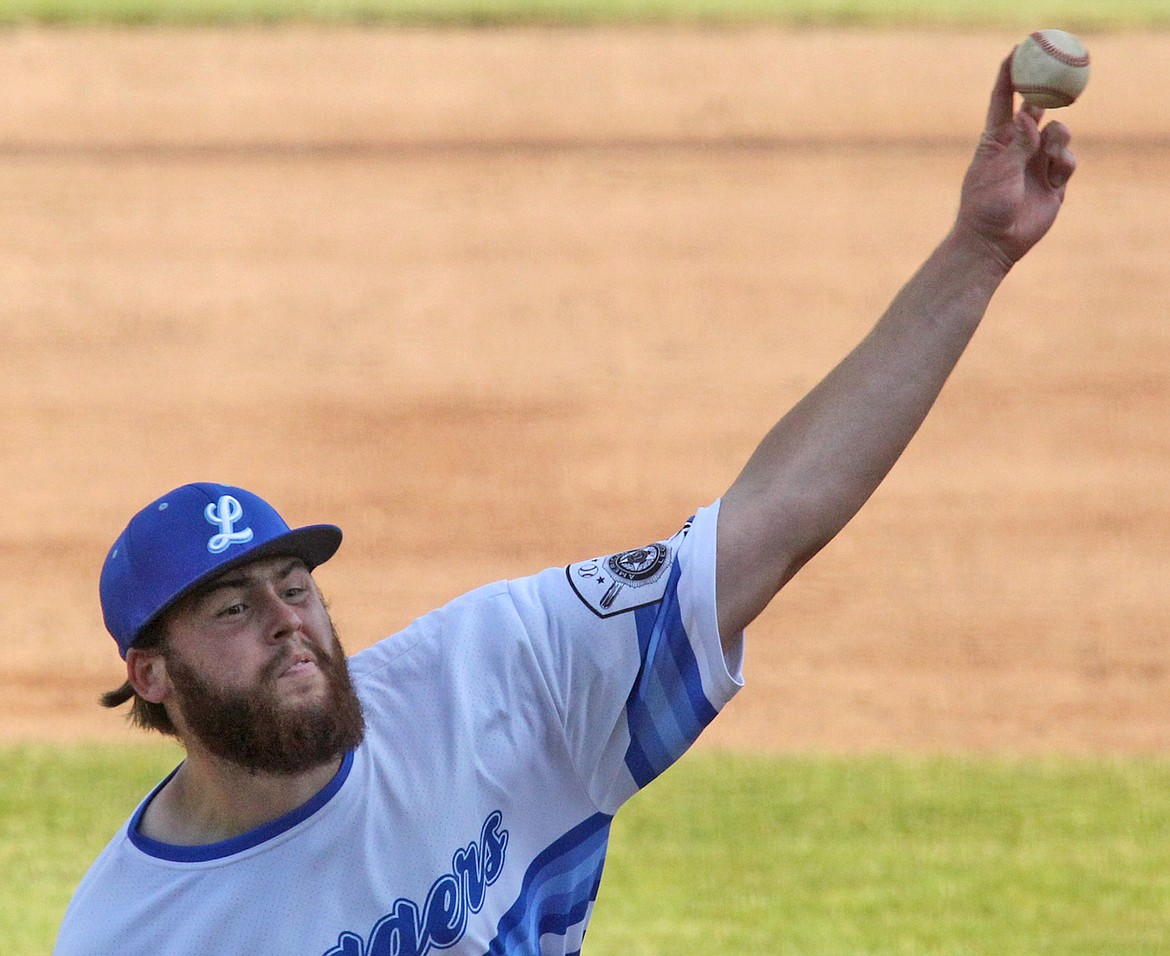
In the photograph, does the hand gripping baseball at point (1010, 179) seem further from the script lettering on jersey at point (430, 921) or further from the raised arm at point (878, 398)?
the script lettering on jersey at point (430, 921)

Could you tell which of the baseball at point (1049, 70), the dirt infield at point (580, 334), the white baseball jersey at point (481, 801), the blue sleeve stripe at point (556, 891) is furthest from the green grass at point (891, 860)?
the baseball at point (1049, 70)

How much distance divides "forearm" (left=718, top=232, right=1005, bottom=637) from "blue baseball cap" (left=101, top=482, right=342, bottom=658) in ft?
2.56

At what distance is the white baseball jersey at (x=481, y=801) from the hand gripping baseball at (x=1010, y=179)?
622 mm

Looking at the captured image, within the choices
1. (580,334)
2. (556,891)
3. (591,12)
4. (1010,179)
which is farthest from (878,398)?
(591,12)

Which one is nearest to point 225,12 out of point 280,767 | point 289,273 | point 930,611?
point 289,273

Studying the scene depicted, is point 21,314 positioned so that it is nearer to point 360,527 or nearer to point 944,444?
point 360,527

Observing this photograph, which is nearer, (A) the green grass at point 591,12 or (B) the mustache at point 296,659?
(B) the mustache at point 296,659

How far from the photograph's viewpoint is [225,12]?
46.8ft

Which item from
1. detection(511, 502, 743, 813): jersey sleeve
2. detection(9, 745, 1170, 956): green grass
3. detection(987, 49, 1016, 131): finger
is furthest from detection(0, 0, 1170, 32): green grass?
detection(511, 502, 743, 813): jersey sleeve

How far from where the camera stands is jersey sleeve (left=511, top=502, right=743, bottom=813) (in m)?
2.64

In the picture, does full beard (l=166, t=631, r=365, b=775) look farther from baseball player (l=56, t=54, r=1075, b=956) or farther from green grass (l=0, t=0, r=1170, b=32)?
green grass (l=0, t=0, r=1170, b=32)

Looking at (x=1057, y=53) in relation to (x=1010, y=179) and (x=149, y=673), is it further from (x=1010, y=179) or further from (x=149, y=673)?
(x=149, y=673)

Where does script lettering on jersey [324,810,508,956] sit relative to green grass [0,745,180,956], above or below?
above

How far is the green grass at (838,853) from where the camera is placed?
5.77m
